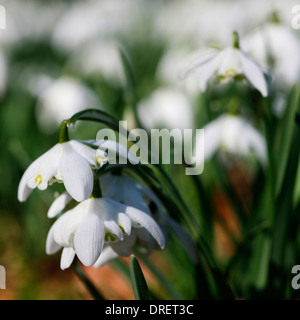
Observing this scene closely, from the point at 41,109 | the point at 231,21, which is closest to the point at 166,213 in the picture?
the point at 41,109

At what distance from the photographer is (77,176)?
669 mm

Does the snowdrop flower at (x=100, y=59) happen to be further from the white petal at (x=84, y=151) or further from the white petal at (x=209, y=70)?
the white petal at (x=84, y=151)

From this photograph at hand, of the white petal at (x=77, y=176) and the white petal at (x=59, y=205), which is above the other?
the white petal at (x=77, y=176)

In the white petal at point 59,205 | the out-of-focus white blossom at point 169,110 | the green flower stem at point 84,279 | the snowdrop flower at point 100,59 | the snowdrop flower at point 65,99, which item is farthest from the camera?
the snowdrop flower at point 100,59

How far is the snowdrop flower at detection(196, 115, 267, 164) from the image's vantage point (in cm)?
112

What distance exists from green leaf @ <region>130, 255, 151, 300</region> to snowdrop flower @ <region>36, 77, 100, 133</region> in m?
1.05

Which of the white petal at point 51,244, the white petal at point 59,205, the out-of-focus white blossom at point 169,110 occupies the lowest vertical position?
the white petal at point 51,244

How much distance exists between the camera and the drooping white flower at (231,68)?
0.83 metres

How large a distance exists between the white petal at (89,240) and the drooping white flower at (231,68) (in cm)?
34

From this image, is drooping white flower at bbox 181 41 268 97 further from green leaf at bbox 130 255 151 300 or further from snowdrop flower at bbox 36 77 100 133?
snowdrop flower at bbox 36 77 100 133

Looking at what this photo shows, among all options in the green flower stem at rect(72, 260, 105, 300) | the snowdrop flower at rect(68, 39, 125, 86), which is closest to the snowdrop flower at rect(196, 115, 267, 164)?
the green flower stem at rect(72, 260, 105, 300)

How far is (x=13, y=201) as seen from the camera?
190 cm

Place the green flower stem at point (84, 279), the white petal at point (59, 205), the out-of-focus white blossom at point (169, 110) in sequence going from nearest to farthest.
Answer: the white petal at point (59, 205) → the green flower stem at point (84, 279) → the out-of-focus white blossom at point (169, 110)

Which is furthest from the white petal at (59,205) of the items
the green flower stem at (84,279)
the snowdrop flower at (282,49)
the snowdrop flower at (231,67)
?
the snowdrop flower at (282,49)
